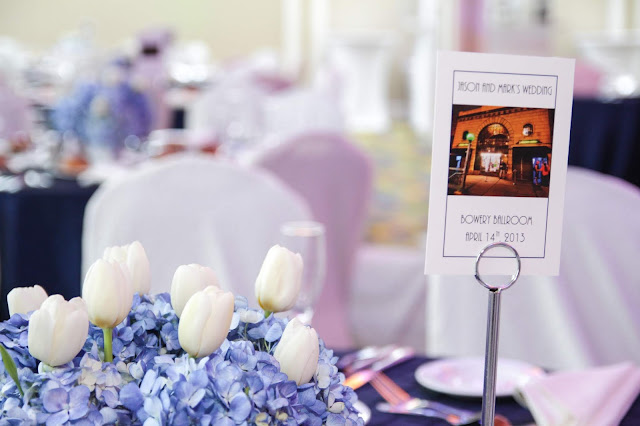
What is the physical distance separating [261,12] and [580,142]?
7.79m

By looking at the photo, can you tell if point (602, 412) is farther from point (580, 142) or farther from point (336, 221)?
point (580, 142)

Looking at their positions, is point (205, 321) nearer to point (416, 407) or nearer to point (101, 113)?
point (416, 407)

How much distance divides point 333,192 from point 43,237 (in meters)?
0.89

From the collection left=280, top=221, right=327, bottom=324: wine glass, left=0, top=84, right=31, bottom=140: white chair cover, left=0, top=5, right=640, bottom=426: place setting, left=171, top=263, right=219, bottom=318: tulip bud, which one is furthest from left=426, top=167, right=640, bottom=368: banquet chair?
left=0, top=84, right=31, bottom=140: white chair cover

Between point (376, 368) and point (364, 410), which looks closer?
→ point (364, 410)

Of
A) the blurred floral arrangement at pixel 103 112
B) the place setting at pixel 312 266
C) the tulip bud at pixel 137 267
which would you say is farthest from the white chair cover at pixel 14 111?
the tulip bud at pixel 137 267

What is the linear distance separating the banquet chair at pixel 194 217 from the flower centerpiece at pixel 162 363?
97cm

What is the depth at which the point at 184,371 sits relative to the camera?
23.1 inches

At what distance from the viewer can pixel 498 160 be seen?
0.72 meters

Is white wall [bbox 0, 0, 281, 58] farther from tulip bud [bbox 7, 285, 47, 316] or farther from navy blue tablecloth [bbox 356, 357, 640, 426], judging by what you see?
tulip bud [bbox 7, 285, 47, 316]

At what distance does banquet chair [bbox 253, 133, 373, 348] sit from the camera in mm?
2619

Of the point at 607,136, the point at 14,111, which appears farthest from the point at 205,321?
the point at 14,111

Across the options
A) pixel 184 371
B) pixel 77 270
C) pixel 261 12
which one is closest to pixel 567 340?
pixel 184 371

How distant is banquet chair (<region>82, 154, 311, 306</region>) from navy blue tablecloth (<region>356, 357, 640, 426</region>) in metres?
0.48
